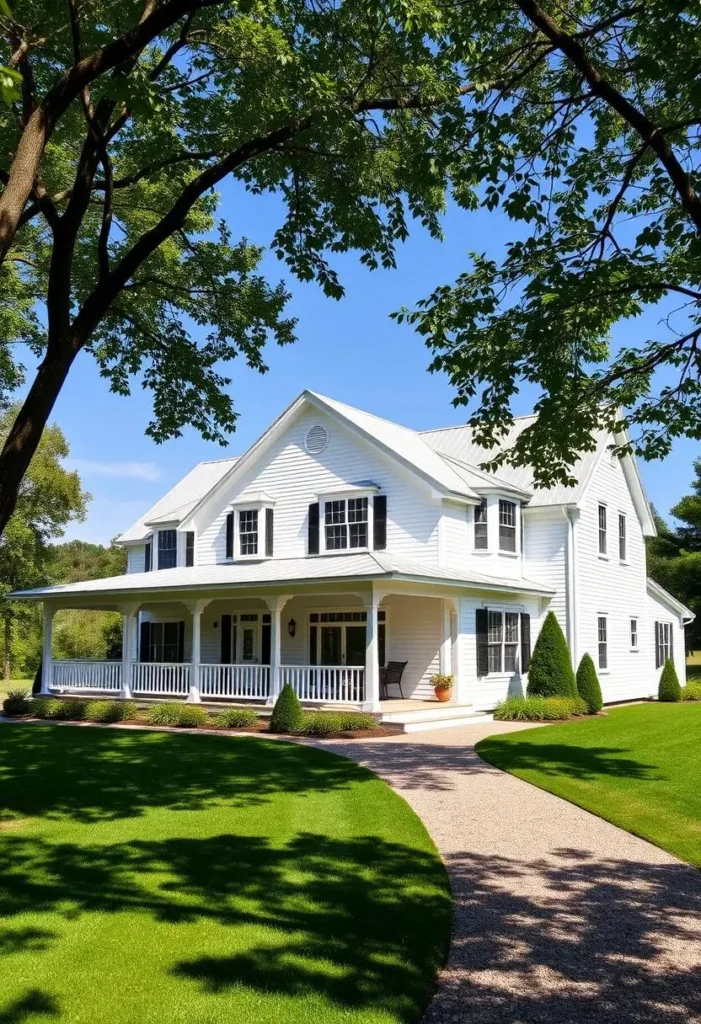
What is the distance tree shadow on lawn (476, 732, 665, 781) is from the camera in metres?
12.3

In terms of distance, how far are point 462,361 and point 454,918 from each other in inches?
236

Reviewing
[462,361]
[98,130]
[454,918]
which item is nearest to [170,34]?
[98,130]

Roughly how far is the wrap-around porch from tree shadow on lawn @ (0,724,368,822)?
3.92 meters

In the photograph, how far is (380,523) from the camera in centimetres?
2275

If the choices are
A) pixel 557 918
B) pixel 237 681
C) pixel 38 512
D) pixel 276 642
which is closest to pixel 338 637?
pixel 237 681

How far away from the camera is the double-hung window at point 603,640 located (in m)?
25.8

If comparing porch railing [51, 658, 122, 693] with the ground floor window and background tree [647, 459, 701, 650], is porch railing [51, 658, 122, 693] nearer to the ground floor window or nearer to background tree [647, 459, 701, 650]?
the ground floor window

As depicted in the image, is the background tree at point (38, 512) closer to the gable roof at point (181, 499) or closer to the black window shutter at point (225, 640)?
the gable roof at point (181, 499)

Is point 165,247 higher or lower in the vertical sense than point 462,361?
higher

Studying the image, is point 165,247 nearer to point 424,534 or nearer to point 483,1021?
point 424,534

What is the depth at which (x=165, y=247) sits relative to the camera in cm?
1406

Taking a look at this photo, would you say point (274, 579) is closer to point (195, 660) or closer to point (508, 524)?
point (195, 660)

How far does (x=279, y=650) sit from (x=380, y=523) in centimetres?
452

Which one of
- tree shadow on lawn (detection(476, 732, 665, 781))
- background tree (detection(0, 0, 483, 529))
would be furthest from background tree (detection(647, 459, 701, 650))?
background tree (detection(0, 0, 483, 529))
